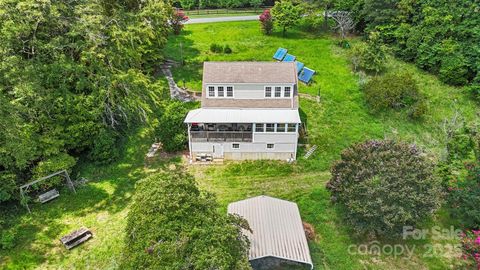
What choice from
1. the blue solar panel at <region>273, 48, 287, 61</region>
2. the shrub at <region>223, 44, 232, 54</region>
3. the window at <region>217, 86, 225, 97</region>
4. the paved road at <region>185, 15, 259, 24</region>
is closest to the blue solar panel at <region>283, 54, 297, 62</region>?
the blue solar panel at <region>273, 48, 287, 61</region>

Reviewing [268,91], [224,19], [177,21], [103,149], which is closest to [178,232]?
[103,149]

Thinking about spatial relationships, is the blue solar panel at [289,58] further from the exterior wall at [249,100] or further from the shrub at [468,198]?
the shrub at [468,198]

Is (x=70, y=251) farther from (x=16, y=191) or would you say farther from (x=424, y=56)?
(x=424, y=56)

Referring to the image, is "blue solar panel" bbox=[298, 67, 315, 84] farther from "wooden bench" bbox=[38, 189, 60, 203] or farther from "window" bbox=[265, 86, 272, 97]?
"wooden bench" bbox=[38, 189, 60, 203]

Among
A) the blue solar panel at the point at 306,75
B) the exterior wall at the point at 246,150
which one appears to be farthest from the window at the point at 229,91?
the blue solar panel at the point at 306,75

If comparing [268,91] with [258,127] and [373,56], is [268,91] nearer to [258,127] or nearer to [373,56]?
[258,127]

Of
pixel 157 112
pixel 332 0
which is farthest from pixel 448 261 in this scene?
pixel 332 0
